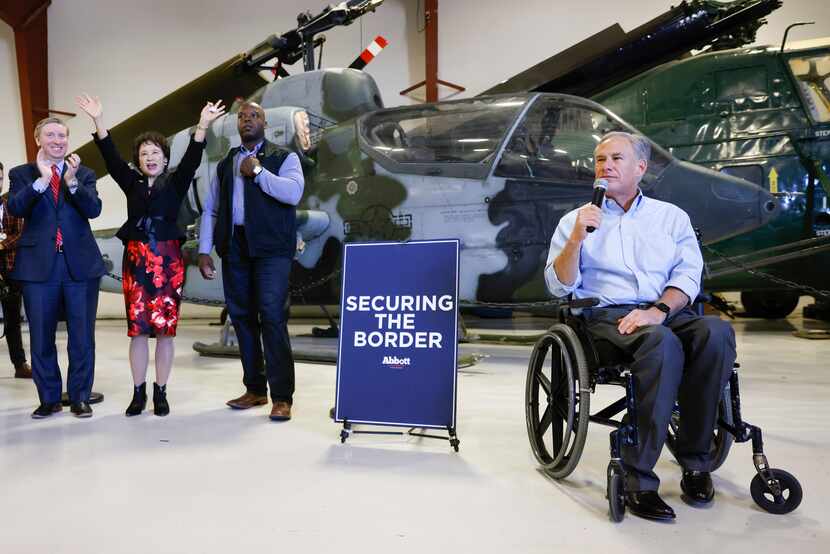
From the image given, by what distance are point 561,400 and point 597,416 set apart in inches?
6.4

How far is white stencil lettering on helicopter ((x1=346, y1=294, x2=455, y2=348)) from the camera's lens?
2781mm

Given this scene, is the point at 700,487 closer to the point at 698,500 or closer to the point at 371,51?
the point at 698,500

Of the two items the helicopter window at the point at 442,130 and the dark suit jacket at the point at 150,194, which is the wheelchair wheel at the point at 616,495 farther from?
the helicopter window at the point at 442,130

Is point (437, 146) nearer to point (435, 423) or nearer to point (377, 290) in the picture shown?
point (377, 290)

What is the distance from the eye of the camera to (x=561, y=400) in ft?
7.55

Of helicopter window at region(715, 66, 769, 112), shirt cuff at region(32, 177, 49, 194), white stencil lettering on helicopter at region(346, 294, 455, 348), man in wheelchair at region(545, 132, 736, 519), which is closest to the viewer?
man in wheelchair at region(545, 132, 736, 519)

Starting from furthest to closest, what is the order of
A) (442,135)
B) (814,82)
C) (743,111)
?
(743,111) → (814,82) → (442,135)

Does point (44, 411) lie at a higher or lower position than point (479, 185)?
lower

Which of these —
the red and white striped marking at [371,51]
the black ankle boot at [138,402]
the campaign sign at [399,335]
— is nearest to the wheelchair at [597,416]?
the campaign sign at [399,335]

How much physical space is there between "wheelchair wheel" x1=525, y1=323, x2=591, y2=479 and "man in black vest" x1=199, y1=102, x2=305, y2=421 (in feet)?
4.25

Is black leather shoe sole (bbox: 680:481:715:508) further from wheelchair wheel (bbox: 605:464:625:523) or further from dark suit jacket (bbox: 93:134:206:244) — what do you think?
dark suit jacket (bbox: 93:134:206:244)

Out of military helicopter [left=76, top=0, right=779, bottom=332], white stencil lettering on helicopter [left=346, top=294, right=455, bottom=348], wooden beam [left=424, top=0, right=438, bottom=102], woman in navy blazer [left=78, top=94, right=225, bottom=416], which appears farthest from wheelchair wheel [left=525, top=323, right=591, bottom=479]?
wooden beam [left=424, top=0, right=438, bottom=102]

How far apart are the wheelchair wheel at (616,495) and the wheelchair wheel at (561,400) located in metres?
0.19

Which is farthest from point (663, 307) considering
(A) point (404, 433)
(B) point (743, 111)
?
(B) point (743, 111)
